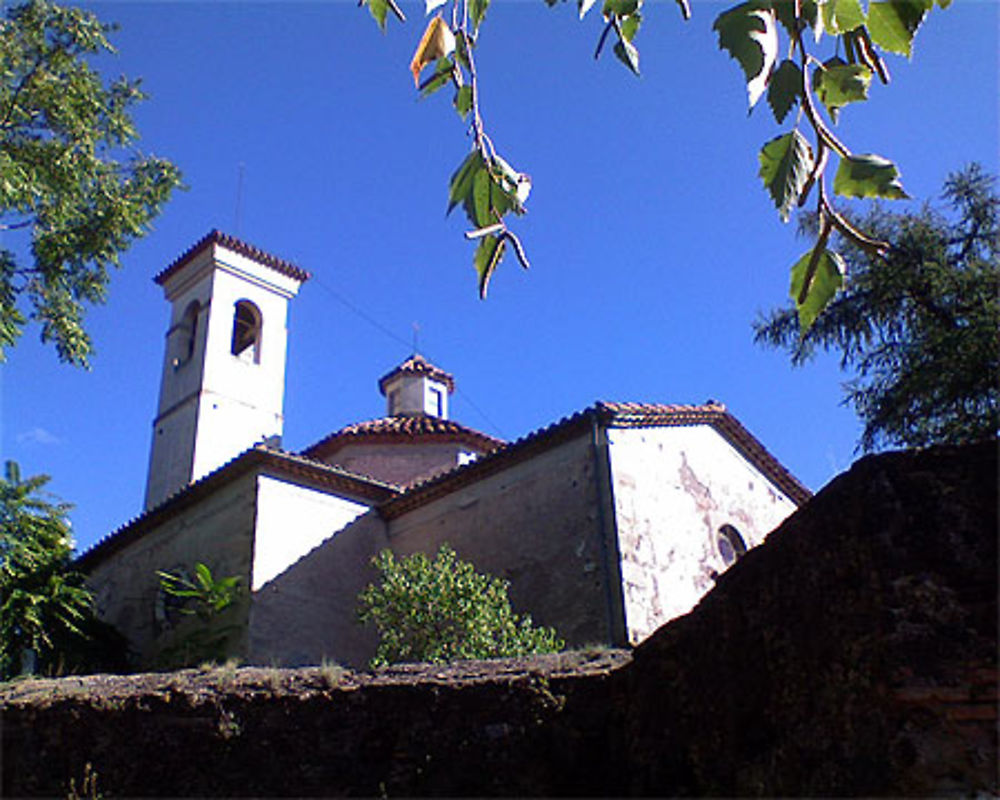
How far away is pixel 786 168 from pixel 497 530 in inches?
514

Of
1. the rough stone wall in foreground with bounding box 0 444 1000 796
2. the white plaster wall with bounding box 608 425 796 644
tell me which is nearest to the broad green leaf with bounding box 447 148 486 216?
the rough stone wall in foreground with bounding box 0 444 1000 796

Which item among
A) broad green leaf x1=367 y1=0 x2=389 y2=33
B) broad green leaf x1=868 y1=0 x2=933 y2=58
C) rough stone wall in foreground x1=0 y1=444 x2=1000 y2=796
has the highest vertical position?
broad green leaf x1=367 y1=0 x2=389 y2=33

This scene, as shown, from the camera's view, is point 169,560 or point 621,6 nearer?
point 621,6

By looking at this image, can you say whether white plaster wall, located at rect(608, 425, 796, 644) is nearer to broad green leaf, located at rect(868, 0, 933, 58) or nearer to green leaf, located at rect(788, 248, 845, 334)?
green leaf, located at rect(788, 248, 845, 334)

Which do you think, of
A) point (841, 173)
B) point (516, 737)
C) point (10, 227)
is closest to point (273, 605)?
point (10, 227)

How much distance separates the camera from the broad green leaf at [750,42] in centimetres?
157

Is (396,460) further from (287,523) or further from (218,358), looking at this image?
(218,358)

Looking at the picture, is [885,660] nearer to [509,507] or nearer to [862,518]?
[862,518]

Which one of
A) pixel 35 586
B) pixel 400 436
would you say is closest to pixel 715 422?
pixel 400 436

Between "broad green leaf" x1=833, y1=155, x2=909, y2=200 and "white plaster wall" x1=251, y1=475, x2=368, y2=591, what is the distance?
43.3 feet

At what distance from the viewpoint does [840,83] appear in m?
1.68

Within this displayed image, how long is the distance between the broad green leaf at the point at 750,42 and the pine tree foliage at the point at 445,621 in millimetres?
10172

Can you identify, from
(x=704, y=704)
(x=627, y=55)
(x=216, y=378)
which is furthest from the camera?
(x=216, y=378)

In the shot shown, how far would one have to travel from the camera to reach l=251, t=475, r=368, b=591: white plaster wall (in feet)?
46.5
